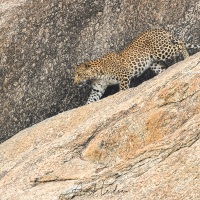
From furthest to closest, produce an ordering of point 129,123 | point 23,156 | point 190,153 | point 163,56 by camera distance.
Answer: point 163,56
point 23,156
point 129,123
point 190,153

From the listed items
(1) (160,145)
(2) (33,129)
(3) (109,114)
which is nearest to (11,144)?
(2) (33,129)

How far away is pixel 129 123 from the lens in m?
11.0

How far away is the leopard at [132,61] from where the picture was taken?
14.7 meters

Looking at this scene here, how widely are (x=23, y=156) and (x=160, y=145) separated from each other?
8.81 feet

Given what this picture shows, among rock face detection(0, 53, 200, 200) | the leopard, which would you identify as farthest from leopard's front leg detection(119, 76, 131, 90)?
rock face detection(0, 53, 200, 200)

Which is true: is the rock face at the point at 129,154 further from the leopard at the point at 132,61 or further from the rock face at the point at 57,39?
the leopard at the point at 132,61

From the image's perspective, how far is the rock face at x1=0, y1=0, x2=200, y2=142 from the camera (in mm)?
13734

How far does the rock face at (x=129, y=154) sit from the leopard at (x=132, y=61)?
2759 mm

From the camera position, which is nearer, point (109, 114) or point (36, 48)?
point (109, 114)

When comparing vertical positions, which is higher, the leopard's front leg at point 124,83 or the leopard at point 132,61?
the leopard at point 132,61

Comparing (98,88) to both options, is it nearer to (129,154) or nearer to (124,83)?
(124,83)

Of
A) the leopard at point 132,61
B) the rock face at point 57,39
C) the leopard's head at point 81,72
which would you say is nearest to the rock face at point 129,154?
the rock face at point 57,39

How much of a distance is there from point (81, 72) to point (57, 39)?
81 cm

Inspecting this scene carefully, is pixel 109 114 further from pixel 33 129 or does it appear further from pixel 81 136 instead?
pixel 33 129
